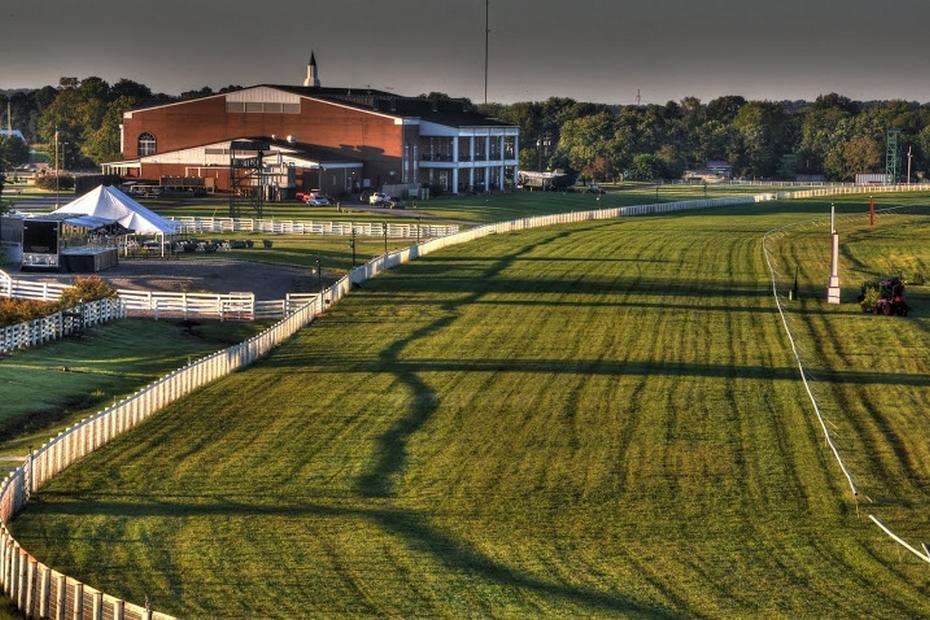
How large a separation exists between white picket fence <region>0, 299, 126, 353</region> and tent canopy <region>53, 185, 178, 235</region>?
69.7 ft

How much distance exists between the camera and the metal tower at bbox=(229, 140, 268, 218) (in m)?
117

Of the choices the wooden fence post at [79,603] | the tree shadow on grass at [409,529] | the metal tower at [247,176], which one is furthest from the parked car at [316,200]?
the wooden fence post at [79,603]

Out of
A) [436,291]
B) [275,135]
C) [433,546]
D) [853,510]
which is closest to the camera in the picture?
[433,546]

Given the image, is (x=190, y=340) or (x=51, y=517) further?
(x=190, y=340)

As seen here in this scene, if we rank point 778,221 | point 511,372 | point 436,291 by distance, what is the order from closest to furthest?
1. point 511,372
2. point 436,291
3. point 778,221

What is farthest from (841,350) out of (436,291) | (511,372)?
(436,291)

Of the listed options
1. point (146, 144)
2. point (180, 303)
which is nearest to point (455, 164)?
point (146, 144)

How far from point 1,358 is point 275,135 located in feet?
328

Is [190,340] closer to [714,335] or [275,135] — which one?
[714,335]

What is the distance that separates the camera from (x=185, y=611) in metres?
25.3

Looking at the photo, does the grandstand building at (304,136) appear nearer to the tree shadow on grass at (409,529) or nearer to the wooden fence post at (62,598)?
the tree shadow on grass at (409,529)

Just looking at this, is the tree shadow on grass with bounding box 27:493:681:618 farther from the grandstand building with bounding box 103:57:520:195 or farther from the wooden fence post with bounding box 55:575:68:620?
the grandstand building with bounding box 103:57:520:195

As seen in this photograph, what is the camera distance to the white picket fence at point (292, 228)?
10644 cm

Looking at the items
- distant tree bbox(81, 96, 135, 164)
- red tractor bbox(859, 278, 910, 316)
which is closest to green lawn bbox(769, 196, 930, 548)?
red tractor bbox(859, 278, 910, 316)
